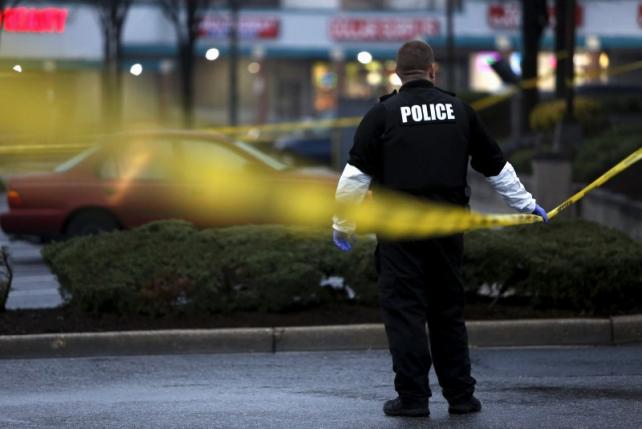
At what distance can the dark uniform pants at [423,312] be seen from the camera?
717 centimetres

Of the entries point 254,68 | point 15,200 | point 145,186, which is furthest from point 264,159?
point 254,68

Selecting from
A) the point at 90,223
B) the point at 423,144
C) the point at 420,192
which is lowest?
the point at 90,223

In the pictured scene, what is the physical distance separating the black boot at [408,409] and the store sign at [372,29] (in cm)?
5146

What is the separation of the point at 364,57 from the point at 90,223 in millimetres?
38093

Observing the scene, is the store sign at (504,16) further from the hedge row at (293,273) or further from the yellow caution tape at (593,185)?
the yellow caution tape at (593,185)

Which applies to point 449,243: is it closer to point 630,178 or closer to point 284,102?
point 630,178

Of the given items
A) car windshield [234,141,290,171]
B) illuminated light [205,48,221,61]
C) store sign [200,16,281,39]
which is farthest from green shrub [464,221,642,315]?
store sign [200,16,281,39]

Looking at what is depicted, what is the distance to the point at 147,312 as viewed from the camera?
34.3ft

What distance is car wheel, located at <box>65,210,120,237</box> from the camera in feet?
53.3

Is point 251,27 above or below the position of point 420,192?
below

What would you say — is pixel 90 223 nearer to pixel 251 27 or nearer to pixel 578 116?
pixel 578 116

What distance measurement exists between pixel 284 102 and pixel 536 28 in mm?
28747

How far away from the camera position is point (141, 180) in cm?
1628

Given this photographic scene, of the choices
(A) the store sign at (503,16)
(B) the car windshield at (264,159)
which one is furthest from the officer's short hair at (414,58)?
(A) the store sign at (503,16)
